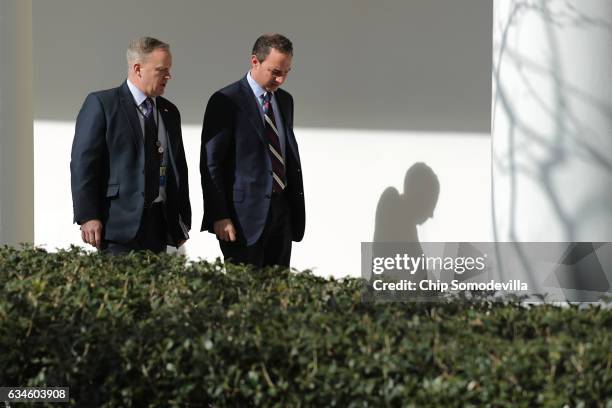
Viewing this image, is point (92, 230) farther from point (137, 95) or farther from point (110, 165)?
point (137, 95)

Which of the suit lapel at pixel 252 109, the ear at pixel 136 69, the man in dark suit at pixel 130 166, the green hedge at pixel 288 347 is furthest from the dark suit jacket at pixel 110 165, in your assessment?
the green hedge at pixel 288 347

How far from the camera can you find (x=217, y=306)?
3877 millimetres

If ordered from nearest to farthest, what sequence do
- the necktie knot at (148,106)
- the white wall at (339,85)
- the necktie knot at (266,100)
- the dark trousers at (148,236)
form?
the dark trousers at (148,236)
the necktie knot at (148,106)
the necktie knot at (266,100)
the white wall at (339,85)

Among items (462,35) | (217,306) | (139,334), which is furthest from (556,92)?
(462,35)

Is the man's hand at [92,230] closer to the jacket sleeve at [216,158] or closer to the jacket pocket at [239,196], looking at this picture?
the jacket sleeve at [216,158]

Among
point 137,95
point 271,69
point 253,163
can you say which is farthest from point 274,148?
point 137,95

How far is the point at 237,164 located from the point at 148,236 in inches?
26.3

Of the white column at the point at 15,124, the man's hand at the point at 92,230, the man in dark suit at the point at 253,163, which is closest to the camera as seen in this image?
the man's hand at the point at 92,230

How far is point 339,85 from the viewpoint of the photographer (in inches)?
340

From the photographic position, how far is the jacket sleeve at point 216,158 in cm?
629

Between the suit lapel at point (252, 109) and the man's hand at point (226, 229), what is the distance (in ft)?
1.69

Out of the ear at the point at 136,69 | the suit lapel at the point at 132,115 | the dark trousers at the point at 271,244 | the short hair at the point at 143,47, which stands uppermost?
the short hair at the point at 143,47

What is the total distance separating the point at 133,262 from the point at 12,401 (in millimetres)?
1105

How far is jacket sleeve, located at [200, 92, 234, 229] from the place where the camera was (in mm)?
6293
